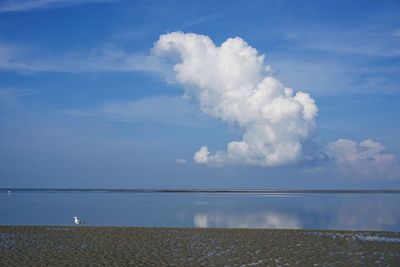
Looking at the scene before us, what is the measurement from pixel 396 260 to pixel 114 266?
12914mm

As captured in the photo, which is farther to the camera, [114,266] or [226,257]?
[226,257]

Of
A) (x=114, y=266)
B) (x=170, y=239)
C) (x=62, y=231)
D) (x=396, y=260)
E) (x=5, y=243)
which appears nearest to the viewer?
(x=114, y=266)

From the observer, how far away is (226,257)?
21.5m

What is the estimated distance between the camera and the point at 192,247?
2470cm

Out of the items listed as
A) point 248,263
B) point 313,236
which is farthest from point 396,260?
point 313,236

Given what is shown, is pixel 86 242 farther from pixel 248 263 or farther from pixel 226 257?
pixel 248 263

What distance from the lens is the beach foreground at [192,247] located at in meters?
20.4

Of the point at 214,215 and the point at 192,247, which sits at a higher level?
the point at 214,215

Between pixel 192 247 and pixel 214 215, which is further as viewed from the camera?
pixel 214 215

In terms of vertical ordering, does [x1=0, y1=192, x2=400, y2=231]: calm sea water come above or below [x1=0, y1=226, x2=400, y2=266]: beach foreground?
above

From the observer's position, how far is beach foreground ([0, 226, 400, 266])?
20.4m

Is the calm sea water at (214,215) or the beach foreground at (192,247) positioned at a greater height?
the calm sea water at (214,215)

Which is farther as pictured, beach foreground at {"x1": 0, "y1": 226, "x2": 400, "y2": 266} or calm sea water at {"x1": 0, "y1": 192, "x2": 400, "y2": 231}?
calm sea water at {"x1": 0, "y1": 192, "x2": 400, "y2": 231}

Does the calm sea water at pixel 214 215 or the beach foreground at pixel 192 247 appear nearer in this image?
the beach foreground at pixel 192 247
